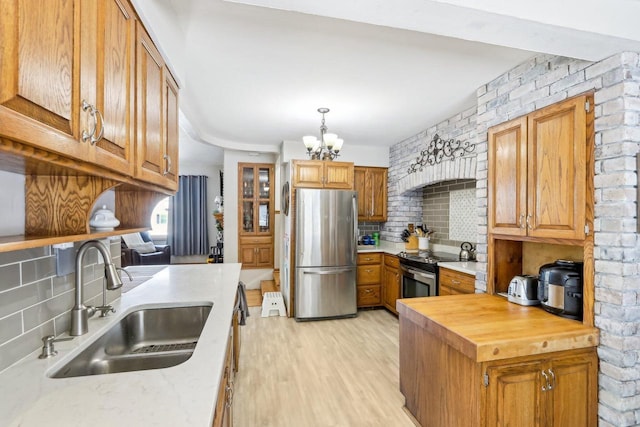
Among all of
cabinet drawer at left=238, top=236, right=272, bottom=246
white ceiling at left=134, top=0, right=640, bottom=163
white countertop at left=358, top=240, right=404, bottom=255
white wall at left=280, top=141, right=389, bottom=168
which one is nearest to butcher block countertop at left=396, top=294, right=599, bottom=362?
white ceiling at left=134, top=0, right=640, bottom=163

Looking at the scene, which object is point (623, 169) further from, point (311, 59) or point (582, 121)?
point (311, 59)

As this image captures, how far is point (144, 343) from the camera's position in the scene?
164 centimetres

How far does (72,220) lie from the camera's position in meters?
1.08

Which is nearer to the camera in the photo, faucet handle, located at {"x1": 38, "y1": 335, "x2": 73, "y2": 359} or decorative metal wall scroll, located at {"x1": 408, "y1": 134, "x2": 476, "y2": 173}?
faucet handle, located at {"x1": 38, "y1": 335, "x2": 73, "y2": 359}

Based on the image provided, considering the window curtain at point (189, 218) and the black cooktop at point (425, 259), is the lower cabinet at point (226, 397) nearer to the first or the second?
the black cooktop at point (425, 259)

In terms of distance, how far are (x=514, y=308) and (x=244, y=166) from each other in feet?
15.4

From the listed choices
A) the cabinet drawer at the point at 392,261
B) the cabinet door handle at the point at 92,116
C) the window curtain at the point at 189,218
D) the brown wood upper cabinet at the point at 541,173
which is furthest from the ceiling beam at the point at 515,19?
the window curtain at the point at 189,218

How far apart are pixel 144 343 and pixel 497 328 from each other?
190 centimetres

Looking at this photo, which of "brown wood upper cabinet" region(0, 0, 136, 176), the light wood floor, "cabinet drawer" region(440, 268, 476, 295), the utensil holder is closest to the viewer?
"brown wood upper cabinet" region(0, 0, 136, 176)

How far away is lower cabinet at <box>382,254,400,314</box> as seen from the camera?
4.07 meters

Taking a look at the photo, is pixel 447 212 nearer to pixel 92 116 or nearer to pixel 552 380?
pixel 552 380

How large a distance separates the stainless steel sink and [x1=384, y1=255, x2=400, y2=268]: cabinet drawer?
9.29 feet

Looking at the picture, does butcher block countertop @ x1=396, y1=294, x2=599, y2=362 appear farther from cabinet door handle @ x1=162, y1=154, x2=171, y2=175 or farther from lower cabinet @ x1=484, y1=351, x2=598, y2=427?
cabinet door handle @ x1=162, y1=154, x2=171, y2=175

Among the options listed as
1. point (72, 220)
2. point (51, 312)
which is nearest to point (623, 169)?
point (72, 220)
